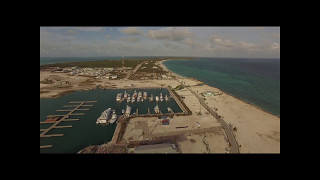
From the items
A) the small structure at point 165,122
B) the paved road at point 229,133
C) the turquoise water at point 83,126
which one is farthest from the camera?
the small structure at point 165,122

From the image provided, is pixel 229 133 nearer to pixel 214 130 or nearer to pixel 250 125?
pixel 214 130

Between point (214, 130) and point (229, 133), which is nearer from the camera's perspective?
point (229, 133)

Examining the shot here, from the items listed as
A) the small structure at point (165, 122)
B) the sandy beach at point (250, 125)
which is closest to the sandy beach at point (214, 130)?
the sandy beach at point (250, 125)

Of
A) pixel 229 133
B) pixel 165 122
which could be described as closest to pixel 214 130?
pixel 229 133

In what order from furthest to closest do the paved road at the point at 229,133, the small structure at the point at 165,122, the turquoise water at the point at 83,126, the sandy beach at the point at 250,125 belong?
1. the small structure at the point at 165,122
2. the turquoise water at the point at 83,126
3. the sandy beach at the point at 250,125
4. the paved road at the point at 229,133

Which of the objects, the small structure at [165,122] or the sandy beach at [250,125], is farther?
the small structure at [165,122]

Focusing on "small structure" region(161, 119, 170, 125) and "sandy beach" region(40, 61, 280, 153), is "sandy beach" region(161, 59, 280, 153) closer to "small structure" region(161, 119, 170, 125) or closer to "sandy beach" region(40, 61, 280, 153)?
"sandy beach" region(40, 61, 280, 153)

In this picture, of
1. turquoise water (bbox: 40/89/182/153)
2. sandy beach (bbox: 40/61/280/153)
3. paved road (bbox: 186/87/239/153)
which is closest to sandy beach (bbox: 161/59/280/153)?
sandy beach (bbox: 40/61/280/153)

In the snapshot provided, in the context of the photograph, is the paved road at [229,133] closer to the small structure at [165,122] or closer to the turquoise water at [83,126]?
the turquoise water at [83,126]

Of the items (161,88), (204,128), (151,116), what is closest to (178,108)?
(151,116)

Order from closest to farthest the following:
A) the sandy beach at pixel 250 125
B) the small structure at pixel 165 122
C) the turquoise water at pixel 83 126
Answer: the sandy beach at pixel 250 125
the turquoise water at pixel 83 126
the small structure at pixel 165 122

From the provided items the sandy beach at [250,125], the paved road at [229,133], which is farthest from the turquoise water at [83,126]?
the sandy beach at [250,125]

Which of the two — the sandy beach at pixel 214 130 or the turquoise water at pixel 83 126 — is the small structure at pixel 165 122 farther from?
the turquoise water at pixel 83 126
